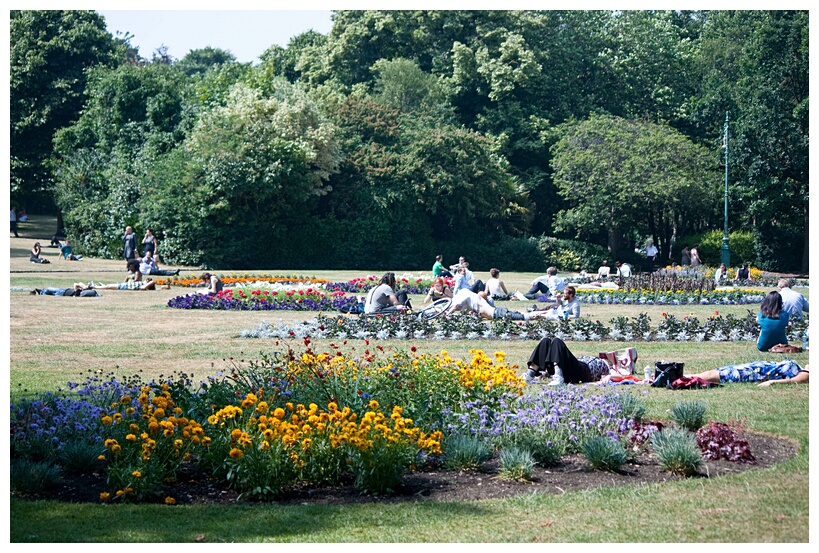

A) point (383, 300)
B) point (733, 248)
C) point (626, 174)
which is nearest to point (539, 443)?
point (383, 300)

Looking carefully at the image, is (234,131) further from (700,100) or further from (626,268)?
(700,100)

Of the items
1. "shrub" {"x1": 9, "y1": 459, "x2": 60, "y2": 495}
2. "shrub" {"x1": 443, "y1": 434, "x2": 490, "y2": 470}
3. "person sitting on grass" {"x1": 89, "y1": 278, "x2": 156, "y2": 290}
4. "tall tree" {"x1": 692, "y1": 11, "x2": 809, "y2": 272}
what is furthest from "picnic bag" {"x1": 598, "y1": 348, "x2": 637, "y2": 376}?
"tall tree" {"x1": 692, "y1": 11, "x2": 809, "y2": 272}

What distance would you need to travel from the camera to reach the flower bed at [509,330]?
14859 mm

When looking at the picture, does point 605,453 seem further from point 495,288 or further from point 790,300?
point 495,288

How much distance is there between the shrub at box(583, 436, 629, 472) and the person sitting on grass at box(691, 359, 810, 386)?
3966 millimetres

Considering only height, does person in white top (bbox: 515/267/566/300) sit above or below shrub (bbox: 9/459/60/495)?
above

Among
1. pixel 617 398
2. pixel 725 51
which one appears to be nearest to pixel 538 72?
pixel 725 51

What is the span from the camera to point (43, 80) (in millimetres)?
45750

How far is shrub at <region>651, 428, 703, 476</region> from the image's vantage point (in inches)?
276

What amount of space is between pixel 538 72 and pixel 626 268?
16.9 m

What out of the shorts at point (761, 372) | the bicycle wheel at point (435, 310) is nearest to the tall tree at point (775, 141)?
the bicycle wheel at point (435, 310)

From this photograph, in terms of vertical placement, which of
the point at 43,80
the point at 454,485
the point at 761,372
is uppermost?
the point at 43,80

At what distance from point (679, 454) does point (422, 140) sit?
34.2 meters

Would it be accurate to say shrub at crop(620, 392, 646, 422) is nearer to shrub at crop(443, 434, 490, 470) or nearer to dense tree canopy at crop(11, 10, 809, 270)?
shrub at crop(443, 434, 490, 470)
